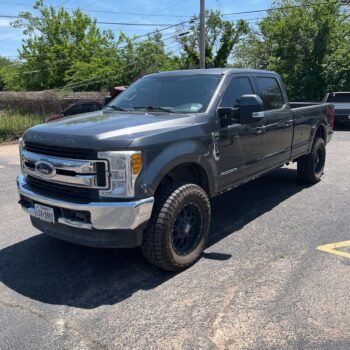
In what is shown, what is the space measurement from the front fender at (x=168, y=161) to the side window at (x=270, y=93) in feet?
6.12

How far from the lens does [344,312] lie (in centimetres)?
334

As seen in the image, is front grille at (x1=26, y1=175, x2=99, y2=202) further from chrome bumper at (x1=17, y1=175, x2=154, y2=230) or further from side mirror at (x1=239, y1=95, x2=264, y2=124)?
side mirror at (x1=239, y1=95, x2=264, y2=124)

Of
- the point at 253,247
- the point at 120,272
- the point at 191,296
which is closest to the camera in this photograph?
the point at 191,296

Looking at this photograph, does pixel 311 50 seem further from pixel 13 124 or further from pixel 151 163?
pixel 151 163

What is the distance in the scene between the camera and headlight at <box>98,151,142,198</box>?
3.49 metres

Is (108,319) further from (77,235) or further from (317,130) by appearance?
(317,130)

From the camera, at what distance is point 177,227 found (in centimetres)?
412

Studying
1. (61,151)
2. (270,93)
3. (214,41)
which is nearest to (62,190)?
(61,151)

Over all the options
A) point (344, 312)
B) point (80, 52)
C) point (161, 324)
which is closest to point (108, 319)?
point (161, 324)

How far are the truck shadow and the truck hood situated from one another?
1275mm

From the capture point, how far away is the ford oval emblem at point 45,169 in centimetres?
382

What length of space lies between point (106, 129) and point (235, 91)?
2050mm

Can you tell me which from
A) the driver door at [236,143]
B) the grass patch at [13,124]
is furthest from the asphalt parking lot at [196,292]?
the grass patch at [13,124]

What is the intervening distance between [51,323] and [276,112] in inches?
162
